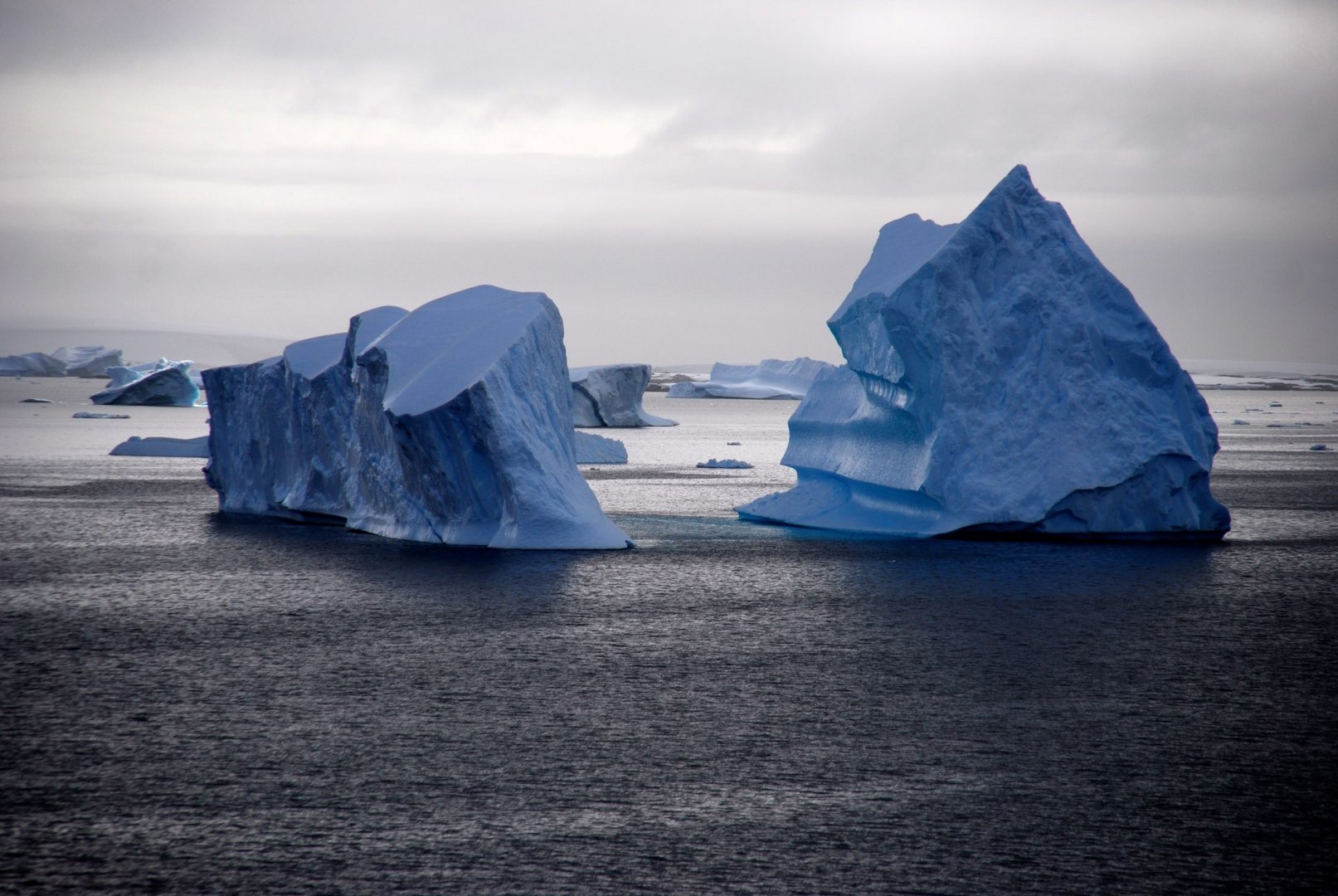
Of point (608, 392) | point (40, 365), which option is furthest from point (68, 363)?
point (608, 392)

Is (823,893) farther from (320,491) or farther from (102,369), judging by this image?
(102,369)

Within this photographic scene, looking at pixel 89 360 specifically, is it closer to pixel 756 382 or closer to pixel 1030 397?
pixel 756 382

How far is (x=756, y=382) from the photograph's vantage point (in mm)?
77625

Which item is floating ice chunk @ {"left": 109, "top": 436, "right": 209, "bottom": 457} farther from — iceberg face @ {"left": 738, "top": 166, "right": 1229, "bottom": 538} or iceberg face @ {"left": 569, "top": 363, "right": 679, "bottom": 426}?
iceberg face @ {"left": 738, "top": 166, "right": 1229, "bottom": 538}

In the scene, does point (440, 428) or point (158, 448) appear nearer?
point (440, 428)

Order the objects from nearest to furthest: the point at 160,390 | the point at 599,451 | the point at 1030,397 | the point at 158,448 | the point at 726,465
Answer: the point at 1030,397
the point at 726,465
the point at 599,451
the point at 158,448
the point at 160,390

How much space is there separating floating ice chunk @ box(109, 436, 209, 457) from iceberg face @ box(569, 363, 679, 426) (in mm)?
12933

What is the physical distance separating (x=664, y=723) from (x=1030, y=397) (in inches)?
324

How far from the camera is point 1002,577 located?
33.2 feet

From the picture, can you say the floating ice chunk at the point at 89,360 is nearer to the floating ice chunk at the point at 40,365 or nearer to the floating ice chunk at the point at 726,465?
the floating ice chunk at the point at 40,365

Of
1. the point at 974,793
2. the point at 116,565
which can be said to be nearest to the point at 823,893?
the point at 974,793

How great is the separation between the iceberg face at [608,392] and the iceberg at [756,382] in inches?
1148

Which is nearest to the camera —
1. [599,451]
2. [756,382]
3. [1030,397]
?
[1030,397]

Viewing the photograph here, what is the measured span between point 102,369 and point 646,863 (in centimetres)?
7936
